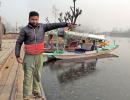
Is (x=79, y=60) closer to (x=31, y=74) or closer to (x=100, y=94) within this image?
(x=100, y=94)

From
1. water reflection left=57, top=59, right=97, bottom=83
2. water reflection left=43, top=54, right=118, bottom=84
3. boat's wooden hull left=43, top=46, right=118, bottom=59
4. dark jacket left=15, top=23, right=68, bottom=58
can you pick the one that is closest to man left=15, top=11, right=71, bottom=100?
dark jacket left=15, top=23, right=68, bottom=58

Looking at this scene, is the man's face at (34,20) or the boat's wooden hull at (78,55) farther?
the boat's wooden hull at (78,55)

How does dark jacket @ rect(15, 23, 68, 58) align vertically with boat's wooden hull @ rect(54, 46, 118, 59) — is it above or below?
above

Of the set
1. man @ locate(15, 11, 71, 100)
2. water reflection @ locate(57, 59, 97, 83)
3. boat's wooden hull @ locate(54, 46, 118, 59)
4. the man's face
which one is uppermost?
the man's face

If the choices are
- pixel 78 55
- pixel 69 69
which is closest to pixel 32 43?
pixel 69 69

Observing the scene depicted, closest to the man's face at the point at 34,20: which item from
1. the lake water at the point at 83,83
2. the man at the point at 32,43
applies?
the man at the point at 32,43

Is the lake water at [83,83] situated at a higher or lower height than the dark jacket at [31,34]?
lower

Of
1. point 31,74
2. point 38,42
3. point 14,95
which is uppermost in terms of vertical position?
point 38,42

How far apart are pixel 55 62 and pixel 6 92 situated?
692 inches

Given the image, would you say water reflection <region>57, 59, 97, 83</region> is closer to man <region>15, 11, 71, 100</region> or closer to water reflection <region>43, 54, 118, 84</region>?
water reflection <region>43, 54, 118, 84</region>

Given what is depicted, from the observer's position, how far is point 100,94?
1435 cm

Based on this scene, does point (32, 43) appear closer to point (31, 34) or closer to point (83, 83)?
point (31, 34)

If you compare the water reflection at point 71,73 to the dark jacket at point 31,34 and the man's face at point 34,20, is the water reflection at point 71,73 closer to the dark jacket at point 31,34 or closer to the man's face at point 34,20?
the dark jacket at point 31,34

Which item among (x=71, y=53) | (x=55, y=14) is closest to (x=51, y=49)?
(x=71, y=53)
